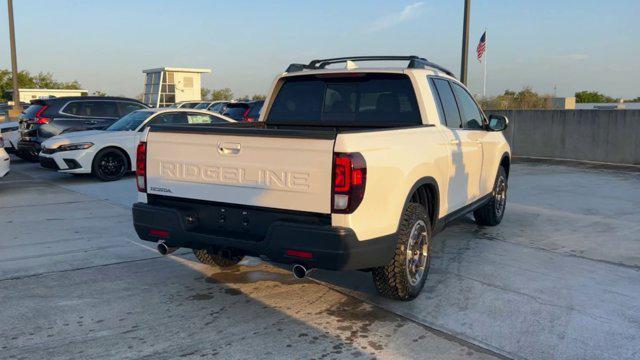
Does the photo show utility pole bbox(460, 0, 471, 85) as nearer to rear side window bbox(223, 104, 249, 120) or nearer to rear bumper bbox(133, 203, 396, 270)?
rear side window bbox(223, 104, 249, 120)

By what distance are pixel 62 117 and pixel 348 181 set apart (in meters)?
11.9

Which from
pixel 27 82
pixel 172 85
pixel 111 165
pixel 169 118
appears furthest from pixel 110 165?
pixel 27 82

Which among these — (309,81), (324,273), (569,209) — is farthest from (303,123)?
(569,209)

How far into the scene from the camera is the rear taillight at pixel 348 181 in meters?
3.54

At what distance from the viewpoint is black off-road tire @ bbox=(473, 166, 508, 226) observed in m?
7.02

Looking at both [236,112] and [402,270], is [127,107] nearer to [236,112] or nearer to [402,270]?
[236,112]

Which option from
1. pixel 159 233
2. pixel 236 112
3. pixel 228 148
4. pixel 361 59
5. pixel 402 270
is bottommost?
pixel 402 270

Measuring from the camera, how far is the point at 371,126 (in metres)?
5.30

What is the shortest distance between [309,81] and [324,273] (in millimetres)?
1922

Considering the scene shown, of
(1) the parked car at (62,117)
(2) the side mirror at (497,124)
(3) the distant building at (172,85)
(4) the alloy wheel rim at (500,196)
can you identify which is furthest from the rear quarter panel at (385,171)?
(3) the distant building at (172,85)

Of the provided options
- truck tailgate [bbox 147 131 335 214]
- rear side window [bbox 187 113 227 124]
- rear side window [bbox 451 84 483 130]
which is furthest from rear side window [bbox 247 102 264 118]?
truck tailgate [bbox 147 131 335 214]

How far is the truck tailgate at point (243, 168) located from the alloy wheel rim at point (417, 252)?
1007mm

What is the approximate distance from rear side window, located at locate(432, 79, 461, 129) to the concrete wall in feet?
32.9

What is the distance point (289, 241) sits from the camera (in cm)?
367
